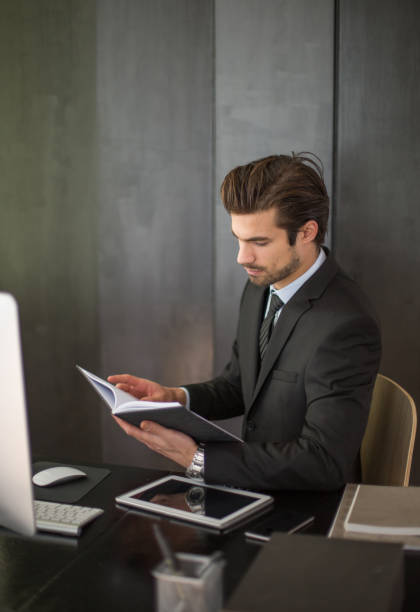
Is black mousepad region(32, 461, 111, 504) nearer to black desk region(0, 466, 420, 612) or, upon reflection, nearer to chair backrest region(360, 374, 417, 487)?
black desk region(0, 466, 420, 612)

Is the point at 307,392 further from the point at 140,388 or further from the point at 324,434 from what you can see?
the point at 140,388

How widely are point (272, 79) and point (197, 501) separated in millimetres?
1966

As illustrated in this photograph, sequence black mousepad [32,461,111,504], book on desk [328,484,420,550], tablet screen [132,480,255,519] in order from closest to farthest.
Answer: book on desk [328,484,420,550], tablet screen [132,480,255,519], black mousepad [32,461,111,504]

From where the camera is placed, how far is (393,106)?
8.84ft

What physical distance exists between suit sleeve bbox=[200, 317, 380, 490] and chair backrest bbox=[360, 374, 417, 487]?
0.46ft

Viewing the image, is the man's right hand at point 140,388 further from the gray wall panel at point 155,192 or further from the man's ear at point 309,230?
the gray wall panel at point 155,192

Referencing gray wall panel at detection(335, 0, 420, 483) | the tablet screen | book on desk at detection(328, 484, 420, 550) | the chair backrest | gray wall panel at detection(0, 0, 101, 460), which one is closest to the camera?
book on desk at detection(328, 484, 420, 550)

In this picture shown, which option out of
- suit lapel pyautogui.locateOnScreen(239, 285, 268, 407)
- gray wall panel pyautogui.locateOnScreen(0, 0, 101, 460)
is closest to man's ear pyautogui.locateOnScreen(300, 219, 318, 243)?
suit lapel pyautogui.locateOnScreen(239, 285, 268, 407)

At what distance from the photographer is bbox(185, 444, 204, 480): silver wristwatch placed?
1557mm

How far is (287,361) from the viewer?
6.16 feet

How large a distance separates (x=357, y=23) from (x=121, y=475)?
2.15 m

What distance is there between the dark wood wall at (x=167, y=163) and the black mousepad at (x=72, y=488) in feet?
4.35

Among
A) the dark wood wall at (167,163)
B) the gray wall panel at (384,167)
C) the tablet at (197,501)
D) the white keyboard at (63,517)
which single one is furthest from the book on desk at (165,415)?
the gray wall panel at (384,167)

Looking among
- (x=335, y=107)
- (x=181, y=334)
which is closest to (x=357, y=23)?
(x=335, y=107)
